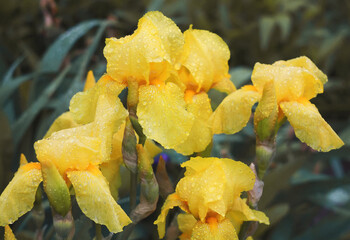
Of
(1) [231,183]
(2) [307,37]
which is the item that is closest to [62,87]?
(1) [231,183]

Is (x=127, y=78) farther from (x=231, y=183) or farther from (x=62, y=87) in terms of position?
(x=62, y=87)

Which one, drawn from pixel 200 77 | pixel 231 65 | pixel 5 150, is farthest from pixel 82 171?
pixel 231 65

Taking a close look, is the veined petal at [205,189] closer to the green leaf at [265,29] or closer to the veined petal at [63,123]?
the veined petal at [63,123]

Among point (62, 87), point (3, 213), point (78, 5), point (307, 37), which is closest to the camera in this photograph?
point (3, 213)

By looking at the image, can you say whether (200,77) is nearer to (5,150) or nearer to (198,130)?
(198,130)

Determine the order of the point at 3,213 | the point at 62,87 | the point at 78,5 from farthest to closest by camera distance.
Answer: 1. the point at 78,5
2. the point at 62,87
3. the point at 3,213

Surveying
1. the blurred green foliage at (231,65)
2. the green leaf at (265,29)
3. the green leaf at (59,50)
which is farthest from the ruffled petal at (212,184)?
the green leaf at (265,29)
